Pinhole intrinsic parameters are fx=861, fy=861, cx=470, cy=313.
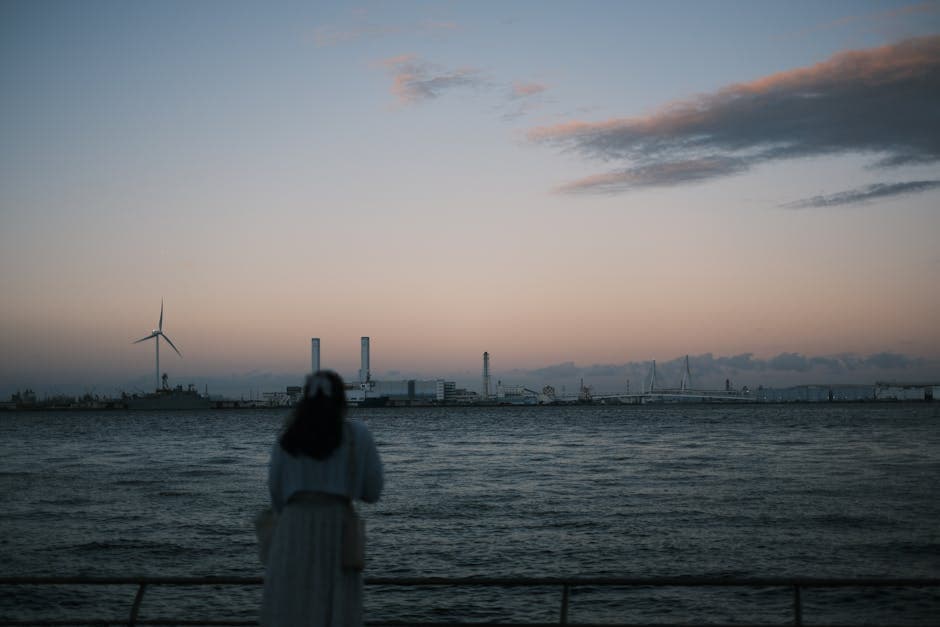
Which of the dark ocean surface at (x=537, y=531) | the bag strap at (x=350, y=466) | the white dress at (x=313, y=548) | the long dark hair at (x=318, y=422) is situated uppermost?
the long dark hair at (x=318, y=422)

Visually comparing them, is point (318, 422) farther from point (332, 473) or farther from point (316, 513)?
point (316, 513)

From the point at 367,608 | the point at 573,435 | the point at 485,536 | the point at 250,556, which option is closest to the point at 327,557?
the point at 367,608

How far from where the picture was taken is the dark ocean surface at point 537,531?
1820cm

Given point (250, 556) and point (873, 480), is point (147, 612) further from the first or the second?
point (873, 480)

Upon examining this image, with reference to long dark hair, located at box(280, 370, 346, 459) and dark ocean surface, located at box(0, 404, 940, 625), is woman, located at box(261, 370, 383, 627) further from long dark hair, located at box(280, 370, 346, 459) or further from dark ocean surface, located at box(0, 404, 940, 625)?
dark ocean surface, located at box(0, 404, 940, 625)

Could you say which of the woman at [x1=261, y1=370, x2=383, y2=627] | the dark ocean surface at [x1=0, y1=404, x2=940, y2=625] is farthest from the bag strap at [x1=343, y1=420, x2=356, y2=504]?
the dark ocean surface at [x1=0, y1=404, x2=940, y2=625]

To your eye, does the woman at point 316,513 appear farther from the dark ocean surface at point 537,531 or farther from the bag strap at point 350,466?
the dark ocean surface at point 537,531

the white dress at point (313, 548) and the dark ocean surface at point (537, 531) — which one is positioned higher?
the white dress at point (313, 548)

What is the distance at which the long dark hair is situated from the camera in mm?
4316

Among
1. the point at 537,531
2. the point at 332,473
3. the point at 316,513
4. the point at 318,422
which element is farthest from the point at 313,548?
the point at 537,531

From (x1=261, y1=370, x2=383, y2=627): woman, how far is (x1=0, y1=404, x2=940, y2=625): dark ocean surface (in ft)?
43.5

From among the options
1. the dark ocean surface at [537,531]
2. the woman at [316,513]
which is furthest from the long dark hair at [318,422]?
the dark ocean surface at [537,531]

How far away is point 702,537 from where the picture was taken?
27.0m

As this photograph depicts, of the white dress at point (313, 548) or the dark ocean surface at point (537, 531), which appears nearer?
the white dress at point (313, 548)
